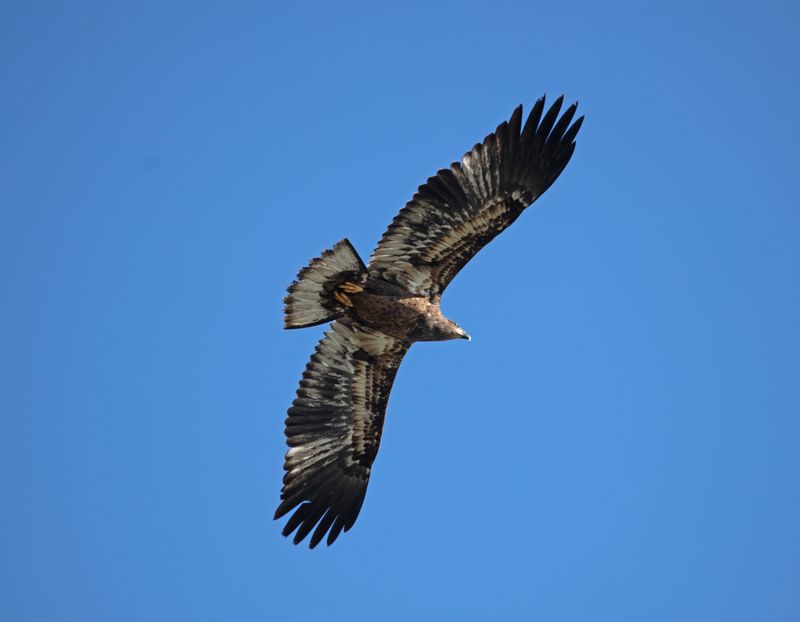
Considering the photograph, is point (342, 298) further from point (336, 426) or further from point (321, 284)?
point (336, 426)

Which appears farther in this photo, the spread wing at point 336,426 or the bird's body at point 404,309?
the spread wing at point 336,426

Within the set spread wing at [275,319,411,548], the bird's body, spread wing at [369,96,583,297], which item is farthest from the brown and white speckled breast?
spread wing at [275,319,411,548]

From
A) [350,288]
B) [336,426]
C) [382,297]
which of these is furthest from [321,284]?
[336,426]

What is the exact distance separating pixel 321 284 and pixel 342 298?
0.36 m

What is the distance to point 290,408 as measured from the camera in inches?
456

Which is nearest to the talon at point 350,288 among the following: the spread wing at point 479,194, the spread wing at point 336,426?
the spread wing at point 479,194

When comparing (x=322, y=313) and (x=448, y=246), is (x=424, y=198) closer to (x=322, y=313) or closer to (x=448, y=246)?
(x=448, y=246)

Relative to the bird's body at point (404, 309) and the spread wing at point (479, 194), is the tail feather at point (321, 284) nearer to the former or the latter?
the bird's body at point (404, 309)

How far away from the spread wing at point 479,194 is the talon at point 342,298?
399 mm

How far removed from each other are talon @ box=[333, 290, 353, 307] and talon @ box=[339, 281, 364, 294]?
6 cm

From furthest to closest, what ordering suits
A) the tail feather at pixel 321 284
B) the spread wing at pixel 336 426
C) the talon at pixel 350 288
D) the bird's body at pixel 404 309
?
the spread wing at pixel 336 426 < the bird's body at pixel 404 309 < the talon at pixel 350 288 < the tail feather at pixel 321 284

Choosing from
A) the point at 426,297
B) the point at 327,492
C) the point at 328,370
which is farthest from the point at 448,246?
the point at 327,492

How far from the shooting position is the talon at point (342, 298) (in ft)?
34.6

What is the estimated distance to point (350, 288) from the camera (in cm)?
1055
